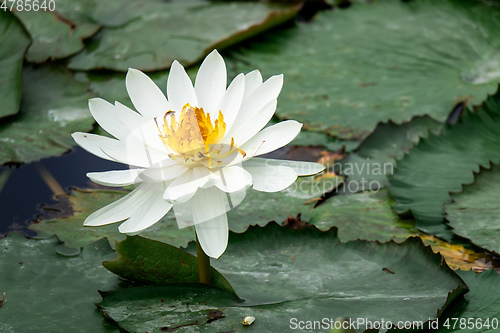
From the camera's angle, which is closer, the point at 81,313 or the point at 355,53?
the point at 81,313

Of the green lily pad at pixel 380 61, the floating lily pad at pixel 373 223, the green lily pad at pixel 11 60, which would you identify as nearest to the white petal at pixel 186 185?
the floating lily pad at pixel 373 223

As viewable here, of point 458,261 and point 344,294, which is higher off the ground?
point 344,294

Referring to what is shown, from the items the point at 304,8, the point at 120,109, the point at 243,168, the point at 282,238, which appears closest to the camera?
the point at 243,168

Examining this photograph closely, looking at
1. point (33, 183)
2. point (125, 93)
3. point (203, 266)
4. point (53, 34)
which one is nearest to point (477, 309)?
point (203, 266)

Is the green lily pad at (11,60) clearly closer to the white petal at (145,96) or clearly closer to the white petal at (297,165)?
the white petal at (145,96)

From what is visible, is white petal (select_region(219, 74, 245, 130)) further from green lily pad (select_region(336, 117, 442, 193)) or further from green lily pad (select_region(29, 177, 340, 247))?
green lily pad (select_region(336, 117, 442, 193))

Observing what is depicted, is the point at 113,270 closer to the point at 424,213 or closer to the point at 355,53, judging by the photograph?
the point at 424,213

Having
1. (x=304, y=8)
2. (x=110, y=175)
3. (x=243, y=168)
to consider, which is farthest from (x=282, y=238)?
(x=304, y=8)

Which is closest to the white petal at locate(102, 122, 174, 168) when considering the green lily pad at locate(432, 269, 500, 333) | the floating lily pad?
the floating lily pad
